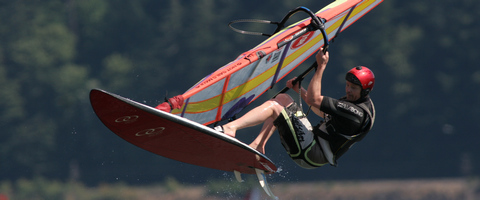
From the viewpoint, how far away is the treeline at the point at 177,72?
32.8 m

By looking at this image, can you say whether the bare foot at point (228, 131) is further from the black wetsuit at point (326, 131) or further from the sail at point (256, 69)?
the sail at point (256, 69)

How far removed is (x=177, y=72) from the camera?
34844 mm

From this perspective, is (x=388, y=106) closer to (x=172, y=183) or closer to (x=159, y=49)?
(x=159, y=49)

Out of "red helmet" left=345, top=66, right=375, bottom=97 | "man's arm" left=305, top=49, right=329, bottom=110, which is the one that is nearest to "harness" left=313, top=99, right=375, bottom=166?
"red helmet" left=345, top=66, right=375, bottom=97

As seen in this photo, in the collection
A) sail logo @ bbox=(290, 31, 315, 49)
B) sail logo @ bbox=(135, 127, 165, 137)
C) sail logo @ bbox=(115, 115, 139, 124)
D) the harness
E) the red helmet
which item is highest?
sail logo @ bbox=(115, 115, 139, 124)

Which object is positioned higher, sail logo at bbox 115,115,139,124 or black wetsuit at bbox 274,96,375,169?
sail logo at bbox 115,115,139,124

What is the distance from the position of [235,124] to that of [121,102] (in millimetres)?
1320

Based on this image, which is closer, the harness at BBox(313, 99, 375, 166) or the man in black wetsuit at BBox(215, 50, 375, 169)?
the man in black wetsuit at BBox(215, 50, 375, 169)

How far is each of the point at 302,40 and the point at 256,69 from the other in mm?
966

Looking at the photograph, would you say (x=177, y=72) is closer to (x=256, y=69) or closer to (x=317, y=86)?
(x=256, y=69)

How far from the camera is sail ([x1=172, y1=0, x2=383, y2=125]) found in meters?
8.18

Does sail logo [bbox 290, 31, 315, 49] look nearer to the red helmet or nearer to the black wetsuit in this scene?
the black wetsuit

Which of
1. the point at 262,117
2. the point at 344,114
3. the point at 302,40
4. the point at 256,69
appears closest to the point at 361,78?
the point at 344,114

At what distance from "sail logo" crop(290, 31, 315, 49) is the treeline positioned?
72.3 ft
